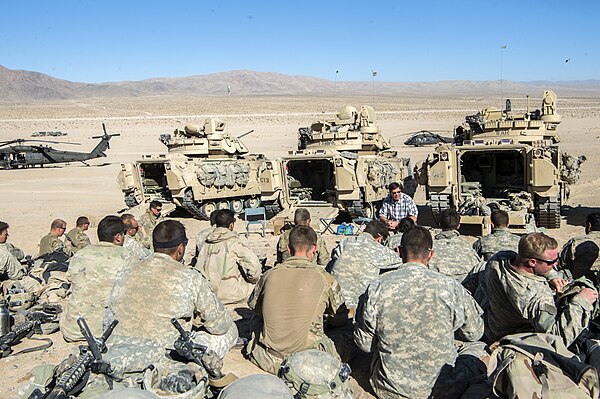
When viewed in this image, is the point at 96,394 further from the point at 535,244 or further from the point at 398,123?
the point at 398,123

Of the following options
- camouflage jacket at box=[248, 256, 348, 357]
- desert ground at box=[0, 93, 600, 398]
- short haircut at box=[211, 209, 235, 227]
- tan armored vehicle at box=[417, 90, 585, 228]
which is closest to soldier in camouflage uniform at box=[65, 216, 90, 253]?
desert ground at box=[0, 93, 600, 398]

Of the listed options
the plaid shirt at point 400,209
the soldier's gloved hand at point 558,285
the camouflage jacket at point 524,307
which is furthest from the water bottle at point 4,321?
the plaid shirt at point 400,209

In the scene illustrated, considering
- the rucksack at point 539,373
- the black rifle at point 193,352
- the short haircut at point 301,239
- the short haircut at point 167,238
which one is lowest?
the black rifle at point 193,352

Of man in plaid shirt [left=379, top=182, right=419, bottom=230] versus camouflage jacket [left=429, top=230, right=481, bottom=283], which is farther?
man in plaid shirt [left=379, top=182, right=419, bottom=230]

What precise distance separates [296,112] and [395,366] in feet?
237

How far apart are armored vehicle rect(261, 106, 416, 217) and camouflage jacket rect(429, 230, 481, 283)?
6953 mm

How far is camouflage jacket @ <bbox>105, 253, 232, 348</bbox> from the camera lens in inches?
180

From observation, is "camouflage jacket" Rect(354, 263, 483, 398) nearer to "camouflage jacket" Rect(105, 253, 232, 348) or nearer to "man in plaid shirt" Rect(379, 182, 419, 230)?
"camouflage jacket" Rect(105, 253, 232, 348)

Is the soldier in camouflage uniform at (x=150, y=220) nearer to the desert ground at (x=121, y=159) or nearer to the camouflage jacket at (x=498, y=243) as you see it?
the desert ground at (x=121, y=159)

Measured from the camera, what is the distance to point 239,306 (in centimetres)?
759

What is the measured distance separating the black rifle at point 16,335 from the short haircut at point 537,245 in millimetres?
5043

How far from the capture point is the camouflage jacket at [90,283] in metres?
5.77

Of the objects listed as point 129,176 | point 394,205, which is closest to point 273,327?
point 394,205

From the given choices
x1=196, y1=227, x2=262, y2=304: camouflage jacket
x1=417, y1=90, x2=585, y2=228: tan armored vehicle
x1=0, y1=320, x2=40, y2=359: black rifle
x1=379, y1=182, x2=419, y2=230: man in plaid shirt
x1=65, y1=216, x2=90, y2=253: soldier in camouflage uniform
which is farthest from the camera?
x1=417, y1=90, x2=585, y2=228: tan armored vehicle
